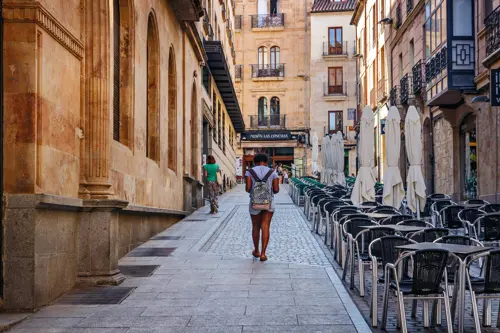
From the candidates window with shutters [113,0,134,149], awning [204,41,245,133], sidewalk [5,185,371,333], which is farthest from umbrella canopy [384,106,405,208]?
awning [204,41,245,133]

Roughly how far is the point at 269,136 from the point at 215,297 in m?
50.2

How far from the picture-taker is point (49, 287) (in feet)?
27.1

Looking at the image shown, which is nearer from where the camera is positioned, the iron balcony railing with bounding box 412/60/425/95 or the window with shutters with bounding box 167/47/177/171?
the window with shutters with bounding box 167/47/177/171

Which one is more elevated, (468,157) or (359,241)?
(468,157)

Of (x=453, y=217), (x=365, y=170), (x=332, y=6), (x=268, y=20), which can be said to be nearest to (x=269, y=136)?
→ (x=268, y=20)

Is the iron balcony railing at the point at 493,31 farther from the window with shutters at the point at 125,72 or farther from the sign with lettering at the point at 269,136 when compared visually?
the sign with lettering at the point at 269,136

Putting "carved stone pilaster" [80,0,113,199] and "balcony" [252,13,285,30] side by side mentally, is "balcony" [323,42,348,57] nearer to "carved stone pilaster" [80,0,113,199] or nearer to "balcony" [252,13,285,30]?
"balcony" [252,13,285,30]

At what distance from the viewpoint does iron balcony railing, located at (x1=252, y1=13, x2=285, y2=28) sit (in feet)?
194

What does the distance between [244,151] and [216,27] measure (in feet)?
85.2

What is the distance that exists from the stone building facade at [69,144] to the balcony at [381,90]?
2503 centimetres

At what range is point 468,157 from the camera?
23.9m

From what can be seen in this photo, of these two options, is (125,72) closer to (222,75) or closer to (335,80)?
(222,75)

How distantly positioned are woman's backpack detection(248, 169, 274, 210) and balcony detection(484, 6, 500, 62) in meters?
9.57

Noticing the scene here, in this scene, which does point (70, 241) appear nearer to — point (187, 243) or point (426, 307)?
point (426, 307)
